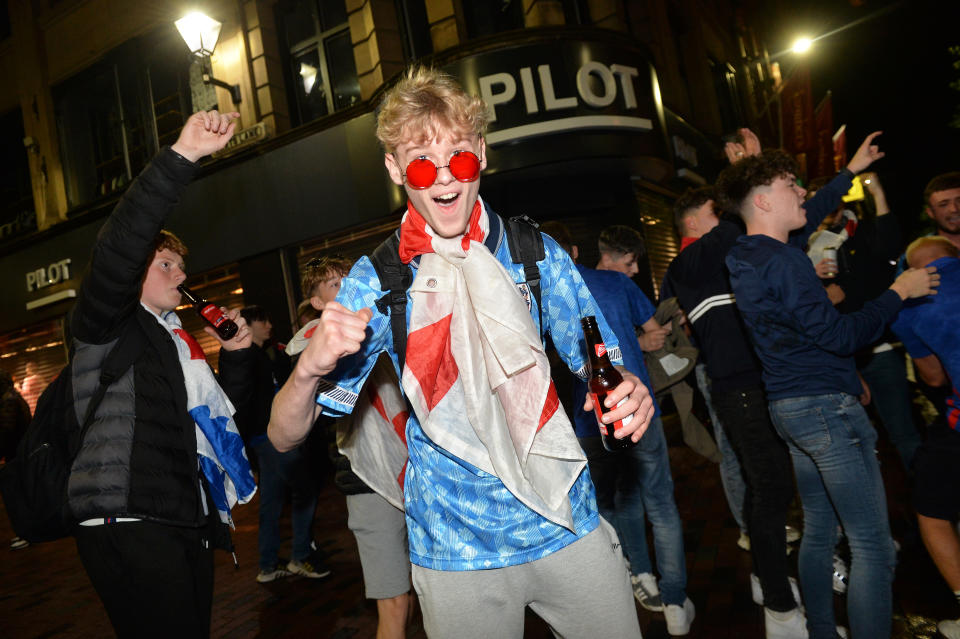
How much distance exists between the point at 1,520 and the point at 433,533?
1289cm

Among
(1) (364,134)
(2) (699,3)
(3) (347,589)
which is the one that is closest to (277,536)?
(3) (347,589)

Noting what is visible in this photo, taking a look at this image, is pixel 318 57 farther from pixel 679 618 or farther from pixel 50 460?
pixel 679 618

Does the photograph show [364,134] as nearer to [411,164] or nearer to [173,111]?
[173,111]

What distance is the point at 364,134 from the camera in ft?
33.2

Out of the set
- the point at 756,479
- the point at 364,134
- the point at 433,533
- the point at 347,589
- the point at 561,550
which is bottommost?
the point at 347,589

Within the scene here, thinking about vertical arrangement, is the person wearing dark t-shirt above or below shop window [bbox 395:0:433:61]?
below

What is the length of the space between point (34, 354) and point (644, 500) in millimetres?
16732

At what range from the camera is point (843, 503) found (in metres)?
2.77

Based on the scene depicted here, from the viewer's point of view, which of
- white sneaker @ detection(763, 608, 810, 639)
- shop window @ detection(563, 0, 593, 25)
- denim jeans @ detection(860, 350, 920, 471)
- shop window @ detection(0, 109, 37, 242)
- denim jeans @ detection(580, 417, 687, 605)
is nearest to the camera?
white sneaker @ detection(763, 608, 810, 639)

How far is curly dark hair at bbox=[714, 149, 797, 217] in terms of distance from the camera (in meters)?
3.11

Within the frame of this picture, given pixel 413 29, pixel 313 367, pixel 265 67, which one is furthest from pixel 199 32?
pixel 313 367

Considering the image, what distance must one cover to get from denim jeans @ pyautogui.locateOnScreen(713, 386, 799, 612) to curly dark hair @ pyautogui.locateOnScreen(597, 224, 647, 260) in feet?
4.47

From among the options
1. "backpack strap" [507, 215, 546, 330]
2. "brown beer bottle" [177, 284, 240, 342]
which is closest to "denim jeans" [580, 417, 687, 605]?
"backpack strap" [507, 215, 546, 330]

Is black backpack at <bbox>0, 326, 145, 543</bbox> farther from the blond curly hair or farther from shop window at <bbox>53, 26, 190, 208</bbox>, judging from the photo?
shop window at <bbox>53, 26, 190, 208</bbox>
